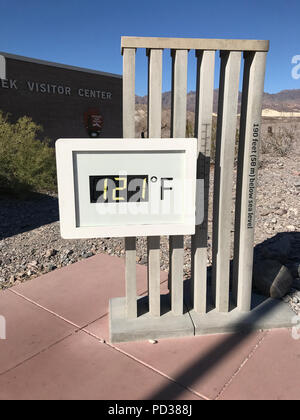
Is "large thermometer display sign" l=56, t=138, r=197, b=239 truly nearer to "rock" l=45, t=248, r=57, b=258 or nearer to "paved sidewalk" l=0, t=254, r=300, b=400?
"paved sidewalk" l=0, t=254, r=300, b=400

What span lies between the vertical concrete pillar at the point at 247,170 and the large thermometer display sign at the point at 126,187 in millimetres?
530

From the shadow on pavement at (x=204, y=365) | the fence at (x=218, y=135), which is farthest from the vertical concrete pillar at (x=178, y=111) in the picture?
the shadow on pavement at (x=204, y=365)

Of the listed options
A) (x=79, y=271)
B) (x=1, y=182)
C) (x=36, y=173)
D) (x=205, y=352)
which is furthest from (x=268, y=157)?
(x=205, y=352)

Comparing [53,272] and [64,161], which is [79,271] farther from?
[64,161]

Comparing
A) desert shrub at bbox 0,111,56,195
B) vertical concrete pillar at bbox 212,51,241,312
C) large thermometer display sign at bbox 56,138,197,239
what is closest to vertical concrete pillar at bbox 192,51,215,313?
vertical concrete pillar at bbox 212,51,241,312

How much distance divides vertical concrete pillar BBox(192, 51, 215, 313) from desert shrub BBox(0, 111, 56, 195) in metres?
6.58

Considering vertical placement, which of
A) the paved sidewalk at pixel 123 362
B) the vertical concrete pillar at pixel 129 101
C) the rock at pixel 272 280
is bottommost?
the paved sidewalk at pixel 123 362

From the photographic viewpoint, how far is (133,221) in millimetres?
2525

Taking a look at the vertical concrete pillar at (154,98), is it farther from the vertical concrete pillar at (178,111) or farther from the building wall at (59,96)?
the building wall at (59,96)

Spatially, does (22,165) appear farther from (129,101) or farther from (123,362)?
(123,362)

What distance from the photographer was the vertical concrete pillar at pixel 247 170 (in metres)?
2.52

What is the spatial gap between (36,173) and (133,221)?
696 centimetres
